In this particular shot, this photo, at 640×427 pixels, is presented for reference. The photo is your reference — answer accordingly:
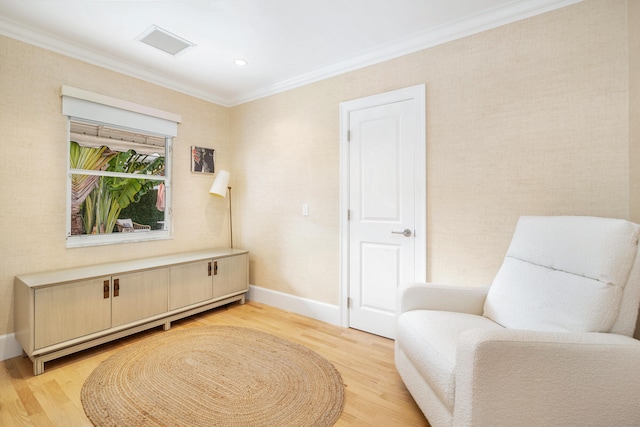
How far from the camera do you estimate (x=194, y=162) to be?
11.1 ft

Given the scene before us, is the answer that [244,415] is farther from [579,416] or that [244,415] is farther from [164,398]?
[579,416]

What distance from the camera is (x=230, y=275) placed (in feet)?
10.5

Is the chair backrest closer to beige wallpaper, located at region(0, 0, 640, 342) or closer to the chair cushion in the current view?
the chair cushion

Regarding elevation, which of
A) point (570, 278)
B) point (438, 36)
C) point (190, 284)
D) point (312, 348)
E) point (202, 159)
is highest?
point (438, 36)

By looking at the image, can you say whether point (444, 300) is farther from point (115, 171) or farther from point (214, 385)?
point (115, 171)

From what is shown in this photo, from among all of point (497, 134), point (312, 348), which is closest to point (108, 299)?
point (312, 348)

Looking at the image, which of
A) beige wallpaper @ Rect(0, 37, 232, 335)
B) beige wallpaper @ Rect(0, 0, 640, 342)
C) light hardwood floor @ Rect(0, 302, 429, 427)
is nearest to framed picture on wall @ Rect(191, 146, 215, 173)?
beige wallpaper @ Rect(0, 0, 640, 342)

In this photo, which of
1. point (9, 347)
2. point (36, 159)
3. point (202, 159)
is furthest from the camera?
point (202, 159)

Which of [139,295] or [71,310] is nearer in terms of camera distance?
[71,310]

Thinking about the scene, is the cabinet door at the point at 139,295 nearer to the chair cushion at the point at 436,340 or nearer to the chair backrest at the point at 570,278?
the chair cushion at the point at 436,340

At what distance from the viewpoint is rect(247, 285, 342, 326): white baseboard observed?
112 inches

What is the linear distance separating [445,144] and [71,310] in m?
3.01

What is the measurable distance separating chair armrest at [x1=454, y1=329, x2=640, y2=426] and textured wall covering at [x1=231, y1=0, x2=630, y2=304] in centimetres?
107

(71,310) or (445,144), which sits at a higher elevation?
(445,144)
